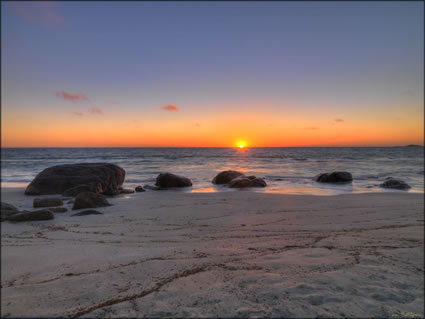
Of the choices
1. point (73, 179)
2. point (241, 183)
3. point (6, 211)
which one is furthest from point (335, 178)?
point (6, 211)

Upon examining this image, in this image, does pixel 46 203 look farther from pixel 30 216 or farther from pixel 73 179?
pixel 73 179

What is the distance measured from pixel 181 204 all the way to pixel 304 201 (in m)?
3.85

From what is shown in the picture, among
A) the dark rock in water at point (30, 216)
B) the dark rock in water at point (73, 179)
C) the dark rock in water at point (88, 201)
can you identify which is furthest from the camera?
the dark rock in water at point (73, 179)

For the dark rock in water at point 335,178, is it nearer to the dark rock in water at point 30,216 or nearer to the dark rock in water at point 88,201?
the dark rock in water at point 88,201

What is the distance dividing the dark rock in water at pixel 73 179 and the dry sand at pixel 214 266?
409cm

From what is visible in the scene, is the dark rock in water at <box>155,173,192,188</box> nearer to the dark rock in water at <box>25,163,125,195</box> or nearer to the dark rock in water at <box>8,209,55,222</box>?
the dark rock in water at <box>25,163,125,195</box>

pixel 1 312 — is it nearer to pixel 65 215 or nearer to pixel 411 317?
pixel 411 317

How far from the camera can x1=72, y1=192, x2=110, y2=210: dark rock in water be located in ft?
24.0

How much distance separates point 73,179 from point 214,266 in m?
8.66

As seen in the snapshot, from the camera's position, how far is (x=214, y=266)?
3.66m

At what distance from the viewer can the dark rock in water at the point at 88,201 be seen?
7.32m

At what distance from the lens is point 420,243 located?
186 inches

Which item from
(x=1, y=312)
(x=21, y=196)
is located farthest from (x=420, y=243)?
(x=21, y=196)

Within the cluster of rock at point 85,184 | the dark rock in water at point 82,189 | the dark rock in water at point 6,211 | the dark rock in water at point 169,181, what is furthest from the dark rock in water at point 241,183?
the dark rock in water at point 6,211
